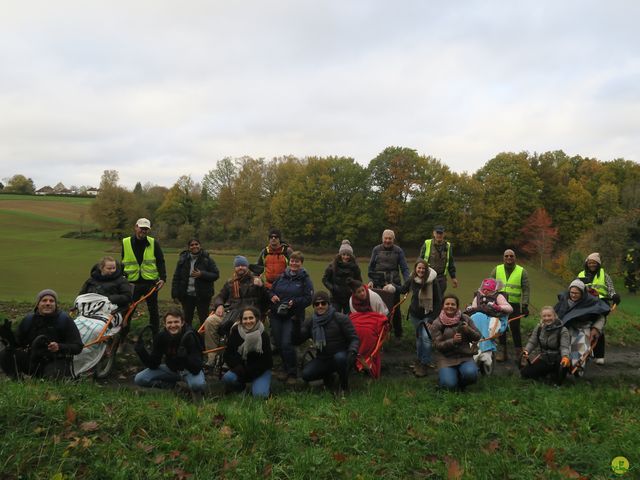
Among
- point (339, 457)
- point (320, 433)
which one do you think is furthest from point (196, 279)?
point (339, 457)

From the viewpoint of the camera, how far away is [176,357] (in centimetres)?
564

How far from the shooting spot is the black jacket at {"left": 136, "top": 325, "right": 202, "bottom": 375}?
5625mm

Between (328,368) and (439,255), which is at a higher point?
(439,255)

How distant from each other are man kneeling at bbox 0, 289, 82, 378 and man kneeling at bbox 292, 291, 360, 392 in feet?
9.89

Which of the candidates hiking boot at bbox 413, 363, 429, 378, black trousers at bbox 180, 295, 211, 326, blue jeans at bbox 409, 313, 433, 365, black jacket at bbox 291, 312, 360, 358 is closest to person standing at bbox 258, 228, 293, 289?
black trousers at bbox 180, 295, 211, 326

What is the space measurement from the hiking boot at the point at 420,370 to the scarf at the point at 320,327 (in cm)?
182

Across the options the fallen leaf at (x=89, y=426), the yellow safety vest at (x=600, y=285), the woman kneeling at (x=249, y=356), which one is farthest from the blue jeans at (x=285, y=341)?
the yellow safety vest at (x=600, y=285)

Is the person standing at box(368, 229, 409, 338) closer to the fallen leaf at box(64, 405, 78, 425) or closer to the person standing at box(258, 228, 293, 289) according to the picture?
the person standing at box(258, 228, 293, 289)

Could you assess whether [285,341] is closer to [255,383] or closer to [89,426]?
[255,383]

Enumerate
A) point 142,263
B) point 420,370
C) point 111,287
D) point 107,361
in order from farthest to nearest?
point 142,263, point 420,370, point 111,287, point 107,361

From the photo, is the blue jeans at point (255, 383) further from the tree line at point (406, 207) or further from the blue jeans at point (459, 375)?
the tree line at point (406, 207)

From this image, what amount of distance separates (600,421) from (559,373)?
168 centimetres

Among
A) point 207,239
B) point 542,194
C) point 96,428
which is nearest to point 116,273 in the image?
point 96,428

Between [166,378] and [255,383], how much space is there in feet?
3.82
